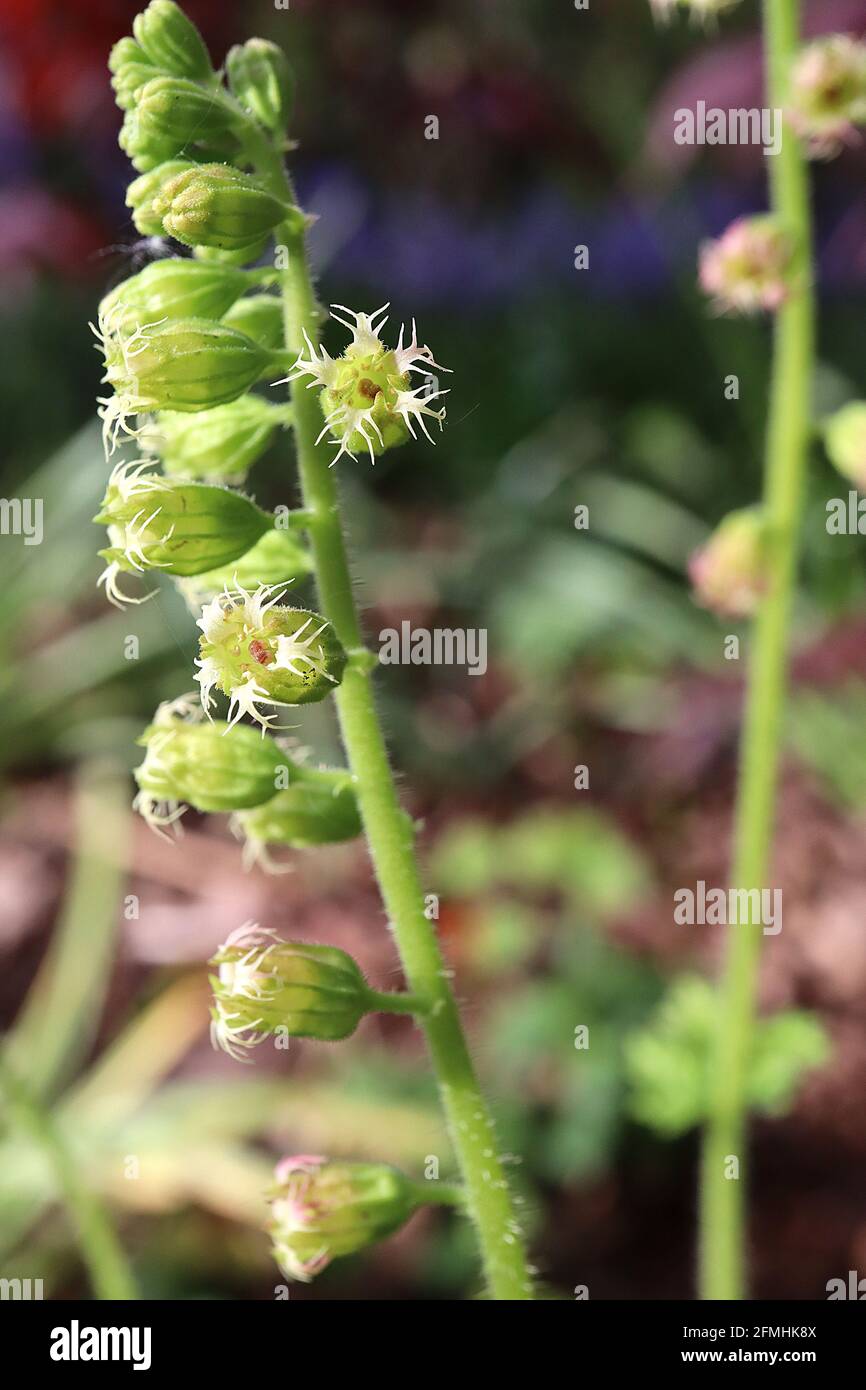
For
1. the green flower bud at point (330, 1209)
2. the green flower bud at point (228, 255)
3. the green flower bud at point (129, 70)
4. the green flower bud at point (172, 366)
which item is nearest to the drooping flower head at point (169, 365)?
the green flower bud at point (172, 366)

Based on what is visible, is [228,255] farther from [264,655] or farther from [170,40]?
[264,655]

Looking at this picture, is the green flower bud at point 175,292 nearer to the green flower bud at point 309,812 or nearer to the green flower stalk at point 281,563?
the green flower stalk at point 281,563

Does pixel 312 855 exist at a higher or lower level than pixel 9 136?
lower

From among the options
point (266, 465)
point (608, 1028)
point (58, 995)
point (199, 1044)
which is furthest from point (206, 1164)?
point (266, 465)

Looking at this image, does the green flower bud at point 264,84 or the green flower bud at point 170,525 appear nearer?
the green flower bud at point 170,525

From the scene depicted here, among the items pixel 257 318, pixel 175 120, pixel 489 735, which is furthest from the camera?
pixel 489 735

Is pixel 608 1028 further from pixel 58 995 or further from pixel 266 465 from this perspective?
pixel 266 465

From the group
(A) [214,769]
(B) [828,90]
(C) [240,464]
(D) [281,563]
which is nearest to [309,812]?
(A) [214,769]
